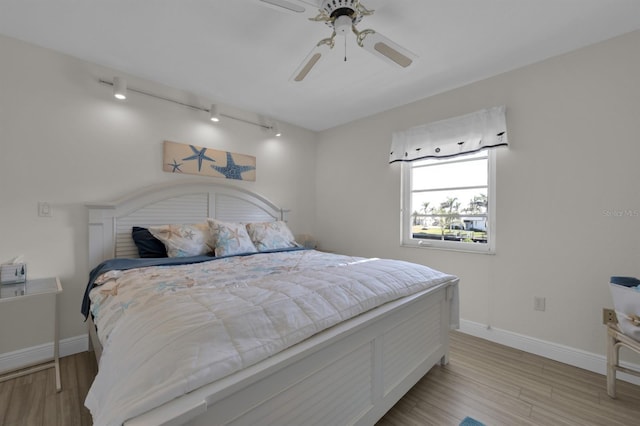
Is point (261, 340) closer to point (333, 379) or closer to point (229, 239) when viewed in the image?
point (333, 379)

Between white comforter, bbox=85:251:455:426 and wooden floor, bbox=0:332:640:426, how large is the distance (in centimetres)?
67

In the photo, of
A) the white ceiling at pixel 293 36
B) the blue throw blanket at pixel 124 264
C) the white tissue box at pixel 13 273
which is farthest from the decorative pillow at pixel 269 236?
the white tissue box at pixel 13 273

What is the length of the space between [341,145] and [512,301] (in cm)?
265

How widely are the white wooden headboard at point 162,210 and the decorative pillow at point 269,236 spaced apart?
0.44m

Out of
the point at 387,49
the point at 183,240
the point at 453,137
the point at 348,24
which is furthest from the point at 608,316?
the point at 183,240

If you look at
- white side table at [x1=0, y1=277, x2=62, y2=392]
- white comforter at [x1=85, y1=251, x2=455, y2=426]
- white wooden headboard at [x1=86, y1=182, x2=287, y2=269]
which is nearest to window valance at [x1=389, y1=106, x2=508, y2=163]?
white comforter at [x1=85, y1=251, x2=455, y2=426]

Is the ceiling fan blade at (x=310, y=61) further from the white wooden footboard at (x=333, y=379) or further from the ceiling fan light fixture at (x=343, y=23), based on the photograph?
the white wooden footboard at (x=333, y=379)

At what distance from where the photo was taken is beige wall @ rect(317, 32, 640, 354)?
1.95 meters

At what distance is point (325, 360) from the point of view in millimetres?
1127

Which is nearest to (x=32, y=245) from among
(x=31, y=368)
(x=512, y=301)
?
(x=31, y=368)

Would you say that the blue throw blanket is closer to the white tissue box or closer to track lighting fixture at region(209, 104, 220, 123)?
the white tissue box

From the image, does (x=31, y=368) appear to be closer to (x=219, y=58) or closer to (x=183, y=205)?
(x=183, y=205)

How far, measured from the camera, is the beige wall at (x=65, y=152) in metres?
2.04

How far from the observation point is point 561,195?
2188 mm
